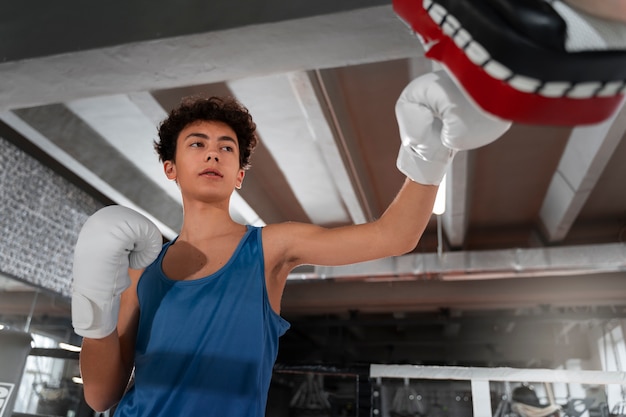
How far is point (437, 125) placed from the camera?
2.67 feet

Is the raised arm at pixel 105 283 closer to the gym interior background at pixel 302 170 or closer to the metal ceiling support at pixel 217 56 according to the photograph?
the gym interior background at pixel 302 170

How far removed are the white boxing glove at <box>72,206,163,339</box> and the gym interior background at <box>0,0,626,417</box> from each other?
789mm

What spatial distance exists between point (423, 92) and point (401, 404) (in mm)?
2703

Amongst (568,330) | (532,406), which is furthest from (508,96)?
(568,330)

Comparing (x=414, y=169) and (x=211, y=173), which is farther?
(x=211, y=173)

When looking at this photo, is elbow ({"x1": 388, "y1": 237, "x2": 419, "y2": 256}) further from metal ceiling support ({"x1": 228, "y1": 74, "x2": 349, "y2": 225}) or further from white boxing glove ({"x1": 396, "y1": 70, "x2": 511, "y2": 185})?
metal ceiling support ({"x1": 228, "y1": 74, "x2": 349, "y2": 225})

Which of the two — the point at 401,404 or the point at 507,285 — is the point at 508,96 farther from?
the point at 507,285

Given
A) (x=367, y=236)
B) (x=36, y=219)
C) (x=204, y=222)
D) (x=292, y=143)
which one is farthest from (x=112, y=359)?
(x=36, y=219)

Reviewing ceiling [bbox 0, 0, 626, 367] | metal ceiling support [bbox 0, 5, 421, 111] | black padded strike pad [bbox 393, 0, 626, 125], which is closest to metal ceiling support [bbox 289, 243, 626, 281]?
ceiling [bbox 0, 0, 626, 367]

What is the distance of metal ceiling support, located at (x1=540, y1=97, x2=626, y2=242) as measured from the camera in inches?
99.9

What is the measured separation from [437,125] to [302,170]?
103 inches

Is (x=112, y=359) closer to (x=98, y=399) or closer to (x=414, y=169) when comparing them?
(x=98, y=399)

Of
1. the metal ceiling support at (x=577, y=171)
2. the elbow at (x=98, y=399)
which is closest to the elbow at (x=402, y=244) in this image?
the elbow at (x=98, y=399)

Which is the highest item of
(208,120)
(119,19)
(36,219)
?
(119,19)
